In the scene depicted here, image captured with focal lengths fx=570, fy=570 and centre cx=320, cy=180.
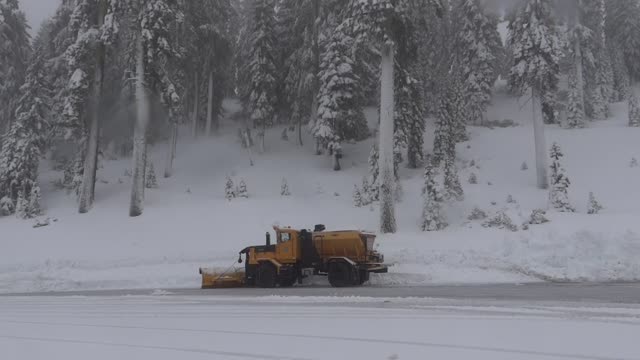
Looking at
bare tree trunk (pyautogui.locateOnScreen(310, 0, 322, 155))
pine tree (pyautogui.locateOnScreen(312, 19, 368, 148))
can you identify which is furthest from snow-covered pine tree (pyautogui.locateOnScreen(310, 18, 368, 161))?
bare tree trunk (pyautogui.locateOnScreen(310, 0, 322, 155))

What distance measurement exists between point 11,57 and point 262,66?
1895cm

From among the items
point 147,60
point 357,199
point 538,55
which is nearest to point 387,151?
point 357,199

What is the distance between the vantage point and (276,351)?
7.78 metres

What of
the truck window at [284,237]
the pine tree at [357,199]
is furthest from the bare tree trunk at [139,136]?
the truck window at [284,237]

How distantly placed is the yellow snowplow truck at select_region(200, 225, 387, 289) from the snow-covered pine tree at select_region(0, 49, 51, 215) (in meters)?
19.5

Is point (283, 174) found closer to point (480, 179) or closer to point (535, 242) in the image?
point (480, 179)

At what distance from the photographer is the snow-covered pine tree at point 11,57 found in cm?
4197

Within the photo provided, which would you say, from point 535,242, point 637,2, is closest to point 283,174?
point 535,242

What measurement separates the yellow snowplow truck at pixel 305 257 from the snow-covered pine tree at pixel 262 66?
80.0 feet

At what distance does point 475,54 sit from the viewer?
49125 millimetres

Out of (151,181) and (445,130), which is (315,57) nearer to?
(445,130)

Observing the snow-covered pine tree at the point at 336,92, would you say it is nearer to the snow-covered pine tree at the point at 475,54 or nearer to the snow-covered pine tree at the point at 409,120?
the snow-covered pine tree at the point at 409,120

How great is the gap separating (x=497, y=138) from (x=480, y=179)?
9857 millimetres

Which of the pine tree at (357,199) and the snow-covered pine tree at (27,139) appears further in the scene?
the snow-covered pine tree at (27,139)
